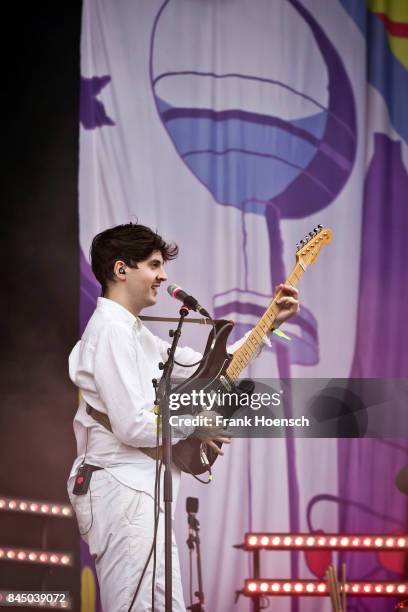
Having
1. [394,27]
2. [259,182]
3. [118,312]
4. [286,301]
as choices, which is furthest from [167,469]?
[394,27]

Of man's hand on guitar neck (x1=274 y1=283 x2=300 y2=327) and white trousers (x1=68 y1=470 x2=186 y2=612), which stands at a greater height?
man's hand on guitar neck (x1=274 y1=283 x2=300 y2=327)

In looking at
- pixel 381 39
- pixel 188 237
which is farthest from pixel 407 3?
pixel 188 237

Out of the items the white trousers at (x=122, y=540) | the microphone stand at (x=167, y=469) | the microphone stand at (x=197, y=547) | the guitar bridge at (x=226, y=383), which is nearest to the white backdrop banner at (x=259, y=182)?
the microphone stand at (x=197, y=547)

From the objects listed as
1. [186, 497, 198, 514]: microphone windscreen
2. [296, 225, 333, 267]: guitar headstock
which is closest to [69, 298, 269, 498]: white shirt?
[296, 225, 333, 267]: guitar headstock

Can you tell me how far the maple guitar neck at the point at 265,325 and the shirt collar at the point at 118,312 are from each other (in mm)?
390

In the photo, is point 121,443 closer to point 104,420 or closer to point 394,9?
point 104,420

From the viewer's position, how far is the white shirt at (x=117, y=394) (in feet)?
9.42

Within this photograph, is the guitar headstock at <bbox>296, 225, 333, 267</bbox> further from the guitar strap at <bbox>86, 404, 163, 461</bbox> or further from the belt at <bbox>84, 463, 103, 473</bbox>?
the belt at <bbox>84, 463, 103, 473</bbox>

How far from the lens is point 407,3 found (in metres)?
4.83

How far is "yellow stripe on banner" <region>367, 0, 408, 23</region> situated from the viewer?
4.83 meters

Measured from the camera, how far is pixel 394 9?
15.9ft

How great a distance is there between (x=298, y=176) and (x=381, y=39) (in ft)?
3.00

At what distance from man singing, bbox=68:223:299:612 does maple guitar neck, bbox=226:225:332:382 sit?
1.01ft

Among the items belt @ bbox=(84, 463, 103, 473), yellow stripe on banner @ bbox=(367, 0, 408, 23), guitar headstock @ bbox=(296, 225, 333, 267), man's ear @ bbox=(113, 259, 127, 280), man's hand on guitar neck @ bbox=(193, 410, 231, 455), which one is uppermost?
yellow stripe on banner @ bbox=(367, 0, 408, 23)
